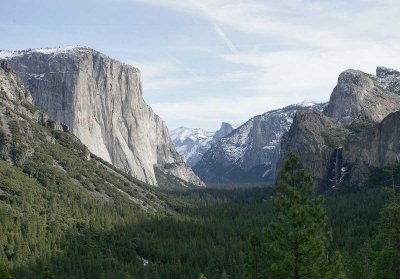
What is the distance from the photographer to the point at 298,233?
38.2 m

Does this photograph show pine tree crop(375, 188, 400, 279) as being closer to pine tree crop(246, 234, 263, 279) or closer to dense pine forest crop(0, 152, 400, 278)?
pine tree crop(246, 234, 263, 279)

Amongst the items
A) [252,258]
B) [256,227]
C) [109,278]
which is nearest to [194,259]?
[109,278]

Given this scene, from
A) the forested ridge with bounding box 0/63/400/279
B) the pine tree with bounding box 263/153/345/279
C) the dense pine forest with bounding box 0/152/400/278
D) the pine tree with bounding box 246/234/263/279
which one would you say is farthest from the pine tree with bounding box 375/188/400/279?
the dense pine forest with bounding box 0/152/400/278

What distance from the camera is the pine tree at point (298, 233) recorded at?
38.3m

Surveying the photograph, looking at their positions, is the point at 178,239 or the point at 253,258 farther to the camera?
the point at 178,239

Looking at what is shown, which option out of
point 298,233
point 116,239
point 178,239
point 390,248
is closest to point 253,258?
point 390,248

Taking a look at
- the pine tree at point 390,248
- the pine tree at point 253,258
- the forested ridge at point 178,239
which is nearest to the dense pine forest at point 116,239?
the forested ridge at point 178,239

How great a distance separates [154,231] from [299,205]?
143955mm

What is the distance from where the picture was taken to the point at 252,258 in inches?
2007

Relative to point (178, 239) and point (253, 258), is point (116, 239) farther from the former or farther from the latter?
point (253, 258)

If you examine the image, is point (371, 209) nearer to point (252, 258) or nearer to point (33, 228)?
point (33, 228)

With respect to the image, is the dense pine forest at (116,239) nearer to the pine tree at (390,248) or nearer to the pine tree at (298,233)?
the pine tree at (390,248)

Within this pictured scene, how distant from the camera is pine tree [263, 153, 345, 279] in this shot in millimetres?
38256

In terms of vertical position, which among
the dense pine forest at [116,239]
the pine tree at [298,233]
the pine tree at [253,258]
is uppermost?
the pine tree at [298,233]
